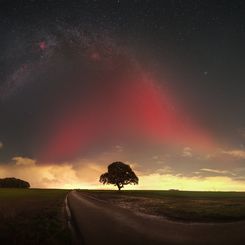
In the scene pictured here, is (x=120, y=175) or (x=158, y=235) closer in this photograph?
(x=158, y=235)

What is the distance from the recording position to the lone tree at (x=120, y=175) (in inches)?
3905

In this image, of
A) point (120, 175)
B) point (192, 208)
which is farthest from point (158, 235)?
point (120, 175)

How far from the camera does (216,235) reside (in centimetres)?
1214

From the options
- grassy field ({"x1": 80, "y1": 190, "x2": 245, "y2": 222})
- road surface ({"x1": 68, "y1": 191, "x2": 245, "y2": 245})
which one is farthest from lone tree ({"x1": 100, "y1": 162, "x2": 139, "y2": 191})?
road surface ({"x1": 68, "y1": 191, "x2": 245, "y2": 245})

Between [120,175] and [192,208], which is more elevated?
[120,175]

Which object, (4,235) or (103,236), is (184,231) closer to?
(103,236)

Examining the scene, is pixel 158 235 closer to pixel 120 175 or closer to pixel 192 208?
pixel 192 208

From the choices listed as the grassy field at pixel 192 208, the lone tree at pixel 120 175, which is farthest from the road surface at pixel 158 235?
the lone tree at pixel 120 175

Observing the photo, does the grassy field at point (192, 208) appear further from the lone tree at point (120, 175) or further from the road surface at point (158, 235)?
the lone tree at point (120, 175)

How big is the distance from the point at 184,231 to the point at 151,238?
8.47 feet

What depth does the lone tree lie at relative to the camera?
99188 millimetres

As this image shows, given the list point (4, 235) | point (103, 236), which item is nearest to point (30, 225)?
point (4, 235)

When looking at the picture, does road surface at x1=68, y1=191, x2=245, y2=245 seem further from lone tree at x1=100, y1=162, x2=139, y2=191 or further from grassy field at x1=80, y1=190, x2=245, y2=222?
lone tree at x1=100, y1=162, x2=139, y2=191

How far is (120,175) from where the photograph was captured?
98.9 m
